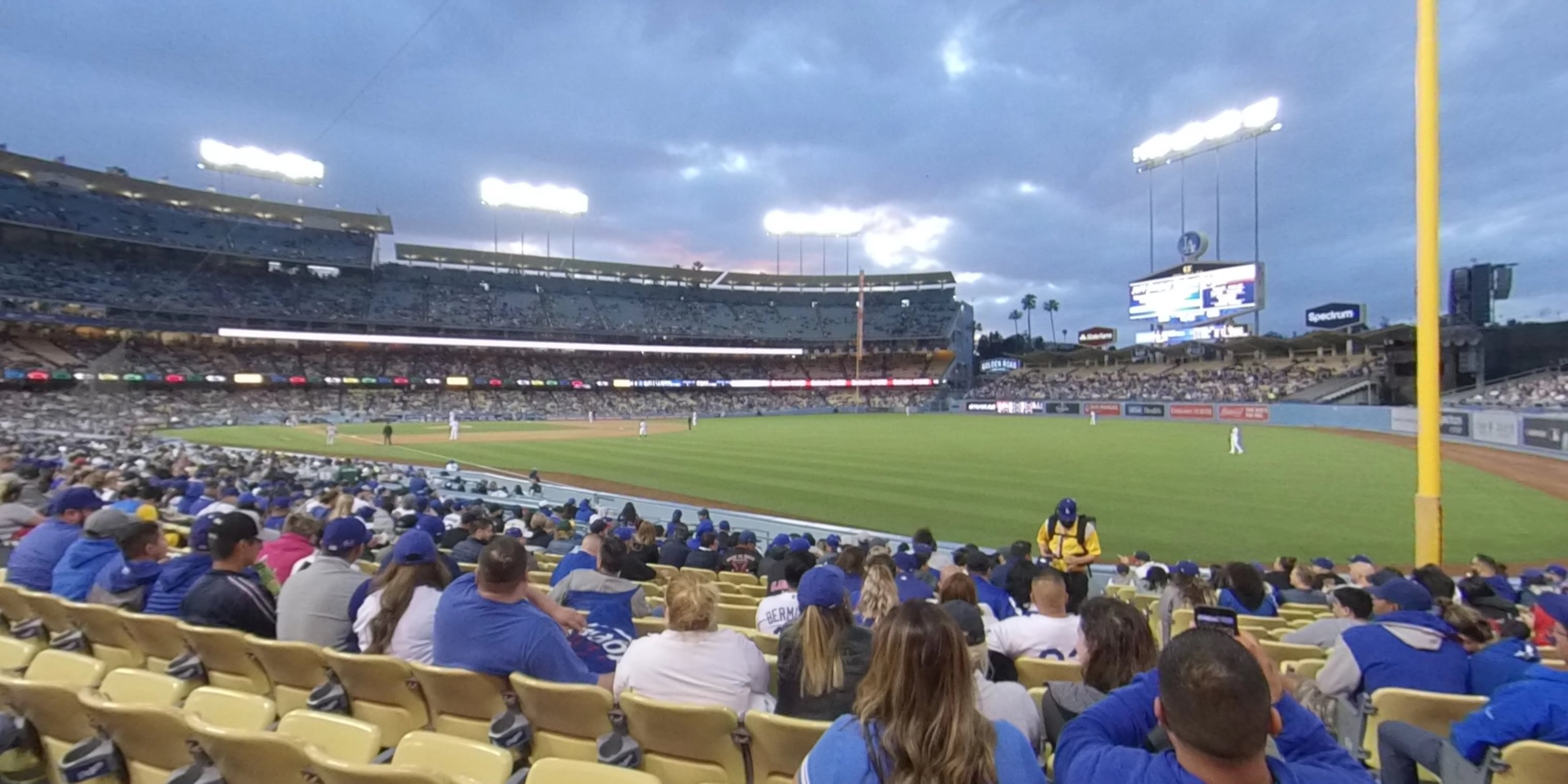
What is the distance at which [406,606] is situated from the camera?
4820 millimetres

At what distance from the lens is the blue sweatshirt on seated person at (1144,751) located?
209cm

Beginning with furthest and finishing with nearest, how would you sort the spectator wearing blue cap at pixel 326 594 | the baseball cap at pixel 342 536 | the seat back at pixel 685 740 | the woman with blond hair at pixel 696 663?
the baseball cap at pixel 342 536
the spectator wearing blue cap at pixel 326 594
the woman with blond hair at pixel 696 663
the seat back at pixel 685 740

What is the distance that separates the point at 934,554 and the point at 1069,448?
23718 millimetres

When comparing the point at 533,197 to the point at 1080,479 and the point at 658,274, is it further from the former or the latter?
the point at 1080,479

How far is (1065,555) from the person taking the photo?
934 cm

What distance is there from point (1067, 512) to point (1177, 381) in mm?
64419

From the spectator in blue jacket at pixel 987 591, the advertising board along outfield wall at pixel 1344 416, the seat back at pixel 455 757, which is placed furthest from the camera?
the advertising board along outfield wall at pixel 1344 416

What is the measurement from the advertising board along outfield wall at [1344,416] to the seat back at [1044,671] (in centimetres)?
3653

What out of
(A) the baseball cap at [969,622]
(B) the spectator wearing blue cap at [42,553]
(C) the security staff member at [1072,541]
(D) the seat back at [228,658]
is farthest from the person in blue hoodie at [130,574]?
(C) the security staff member at [1072,541]

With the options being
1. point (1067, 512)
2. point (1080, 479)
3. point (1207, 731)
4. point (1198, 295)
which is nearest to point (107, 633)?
point (1207, 731)

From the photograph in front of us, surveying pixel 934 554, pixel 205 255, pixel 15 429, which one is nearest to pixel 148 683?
pixel 934 554

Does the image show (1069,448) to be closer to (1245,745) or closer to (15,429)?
(1245,745)

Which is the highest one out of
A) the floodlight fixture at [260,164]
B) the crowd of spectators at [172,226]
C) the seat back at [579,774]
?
the floodlight fixture at [260,164]

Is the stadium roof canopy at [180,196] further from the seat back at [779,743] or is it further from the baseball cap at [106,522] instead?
the seat back at [779,743]
